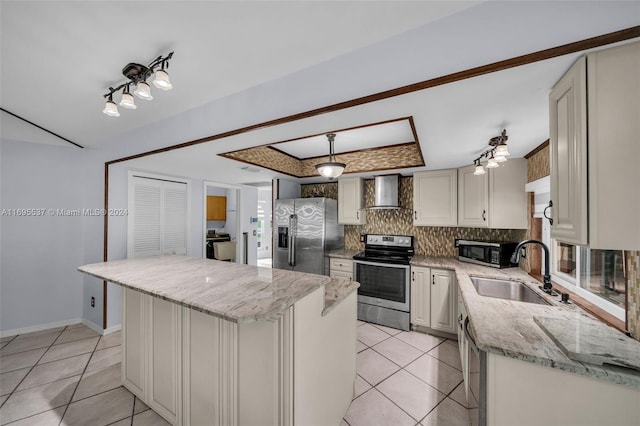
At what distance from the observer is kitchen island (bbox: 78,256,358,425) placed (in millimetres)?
1200

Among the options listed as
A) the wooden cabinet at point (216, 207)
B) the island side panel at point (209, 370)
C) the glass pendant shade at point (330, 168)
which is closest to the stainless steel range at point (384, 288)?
the glass pendant shade at point (330, 168)

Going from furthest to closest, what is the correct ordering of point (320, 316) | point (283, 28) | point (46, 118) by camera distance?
point (46, 118), point (320, 316), point (283, 28)

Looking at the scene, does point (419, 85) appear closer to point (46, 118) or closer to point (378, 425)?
point (378, 425)

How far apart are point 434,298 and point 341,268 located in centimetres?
130

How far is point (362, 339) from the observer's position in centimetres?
291

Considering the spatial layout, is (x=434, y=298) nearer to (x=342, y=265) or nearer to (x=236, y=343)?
(x=342, y=265)

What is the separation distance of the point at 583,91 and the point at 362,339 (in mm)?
2863

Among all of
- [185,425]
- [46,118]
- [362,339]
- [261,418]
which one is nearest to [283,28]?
[261,418]

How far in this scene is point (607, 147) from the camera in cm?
92

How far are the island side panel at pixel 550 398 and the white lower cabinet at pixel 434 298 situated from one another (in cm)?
183

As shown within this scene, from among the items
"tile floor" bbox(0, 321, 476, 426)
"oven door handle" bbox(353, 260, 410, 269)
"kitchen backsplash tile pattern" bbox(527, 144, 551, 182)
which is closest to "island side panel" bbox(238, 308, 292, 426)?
"tile floor" bbox(0, 321, 476, 426)

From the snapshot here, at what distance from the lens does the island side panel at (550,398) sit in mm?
1000

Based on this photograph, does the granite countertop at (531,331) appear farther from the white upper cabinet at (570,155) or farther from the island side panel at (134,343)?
A: the island side panel at (134,343)

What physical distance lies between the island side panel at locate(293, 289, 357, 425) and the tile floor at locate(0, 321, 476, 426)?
31cm
